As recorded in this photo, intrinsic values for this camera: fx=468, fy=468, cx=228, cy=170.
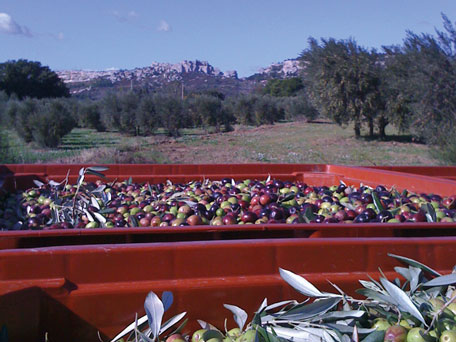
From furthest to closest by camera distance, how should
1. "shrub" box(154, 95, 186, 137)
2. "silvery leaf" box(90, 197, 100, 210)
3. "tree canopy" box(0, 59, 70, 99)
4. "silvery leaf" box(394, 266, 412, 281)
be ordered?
"tree canopy" box(0, 59, 70, 99), "shrub" box(154, 95, 186, 137), "silvery leaf" box(90, 197, 100, 210), "silvery leaf" box(394, 266, 412, 281)

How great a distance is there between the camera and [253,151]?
19.5 m

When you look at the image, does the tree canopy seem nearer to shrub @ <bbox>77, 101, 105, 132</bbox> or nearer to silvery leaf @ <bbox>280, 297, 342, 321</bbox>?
shrub @ <bbox>77, 101, 105, 132</bbox>

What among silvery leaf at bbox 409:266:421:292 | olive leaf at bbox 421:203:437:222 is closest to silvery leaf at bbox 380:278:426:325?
silvery leaf at bbox 409:266:421:292

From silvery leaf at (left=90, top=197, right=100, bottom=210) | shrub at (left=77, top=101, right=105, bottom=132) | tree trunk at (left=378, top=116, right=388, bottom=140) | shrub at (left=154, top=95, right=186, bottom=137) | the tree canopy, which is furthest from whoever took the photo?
the tree canopy

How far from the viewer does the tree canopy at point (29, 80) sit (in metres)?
50.8

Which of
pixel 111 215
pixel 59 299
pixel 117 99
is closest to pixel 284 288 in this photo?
pixel 59 299

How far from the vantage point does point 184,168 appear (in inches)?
185

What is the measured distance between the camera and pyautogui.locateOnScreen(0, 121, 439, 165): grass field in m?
14.4

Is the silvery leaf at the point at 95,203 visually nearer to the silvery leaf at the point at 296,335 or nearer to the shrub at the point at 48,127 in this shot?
the silvery leaf at the point at 296,335

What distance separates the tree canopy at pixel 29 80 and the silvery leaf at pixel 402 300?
5308 centimetres

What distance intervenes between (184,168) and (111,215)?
5.24 ft

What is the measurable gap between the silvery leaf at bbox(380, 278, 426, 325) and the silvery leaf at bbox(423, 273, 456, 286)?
17 cm

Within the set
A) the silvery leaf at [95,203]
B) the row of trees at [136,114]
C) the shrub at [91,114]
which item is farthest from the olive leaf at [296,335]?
the shrub at [91,114]

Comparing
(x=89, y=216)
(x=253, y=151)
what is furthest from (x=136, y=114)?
(x=89, y=216)
